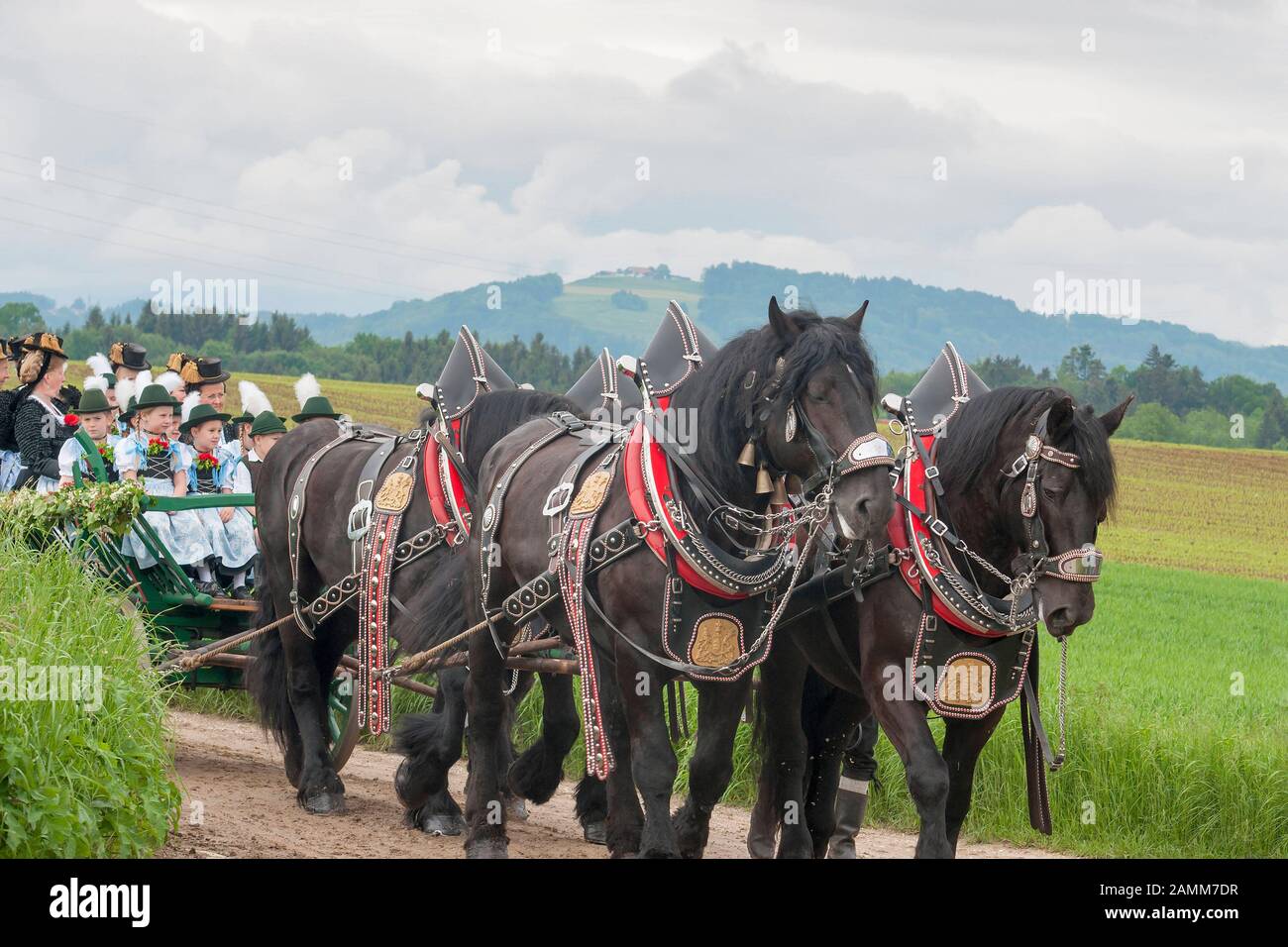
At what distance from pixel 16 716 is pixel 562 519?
2241 mm

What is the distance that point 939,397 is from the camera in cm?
670

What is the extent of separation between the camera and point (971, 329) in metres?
187

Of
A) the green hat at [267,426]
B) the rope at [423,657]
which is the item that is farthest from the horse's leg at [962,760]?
the green hat at [267,426]

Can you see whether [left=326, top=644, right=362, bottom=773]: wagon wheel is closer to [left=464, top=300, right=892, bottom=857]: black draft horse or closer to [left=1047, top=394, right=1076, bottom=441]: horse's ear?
[left=464, top=300, right=892, bottom=857]: black draft horse

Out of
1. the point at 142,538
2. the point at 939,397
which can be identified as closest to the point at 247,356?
the point at 142,538

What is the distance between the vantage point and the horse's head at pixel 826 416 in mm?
4996

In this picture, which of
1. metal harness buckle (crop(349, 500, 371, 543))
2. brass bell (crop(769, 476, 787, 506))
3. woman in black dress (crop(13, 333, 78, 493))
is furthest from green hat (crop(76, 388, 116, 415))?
brass bell (crop(769, 476, 787, 506))

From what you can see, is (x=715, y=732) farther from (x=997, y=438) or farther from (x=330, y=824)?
(x=330, y=824)

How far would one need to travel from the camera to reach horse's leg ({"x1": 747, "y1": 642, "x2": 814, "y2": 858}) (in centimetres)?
623

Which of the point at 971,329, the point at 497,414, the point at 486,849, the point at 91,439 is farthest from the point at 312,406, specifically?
the point at 971,329

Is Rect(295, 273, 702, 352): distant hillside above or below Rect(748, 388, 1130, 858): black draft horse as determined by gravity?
above

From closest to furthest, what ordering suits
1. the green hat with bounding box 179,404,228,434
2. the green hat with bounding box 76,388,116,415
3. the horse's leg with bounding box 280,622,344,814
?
the horse's leg with bounding box 280,622,344,814, the green hat with bounding box 76,388,116,415, the green hat with bounding box 179,404,228,434

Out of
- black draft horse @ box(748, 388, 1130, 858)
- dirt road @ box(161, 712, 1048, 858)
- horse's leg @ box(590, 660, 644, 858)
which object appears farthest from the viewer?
dirt road @ box(161, 712, 1048, 858)

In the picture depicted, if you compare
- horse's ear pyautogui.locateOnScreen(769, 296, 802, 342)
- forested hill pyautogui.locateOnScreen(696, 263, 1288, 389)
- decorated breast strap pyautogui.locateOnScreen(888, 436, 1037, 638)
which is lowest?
decorated breast strap pyautogui.locateOnScreen(888, 436, 1037, 638)
